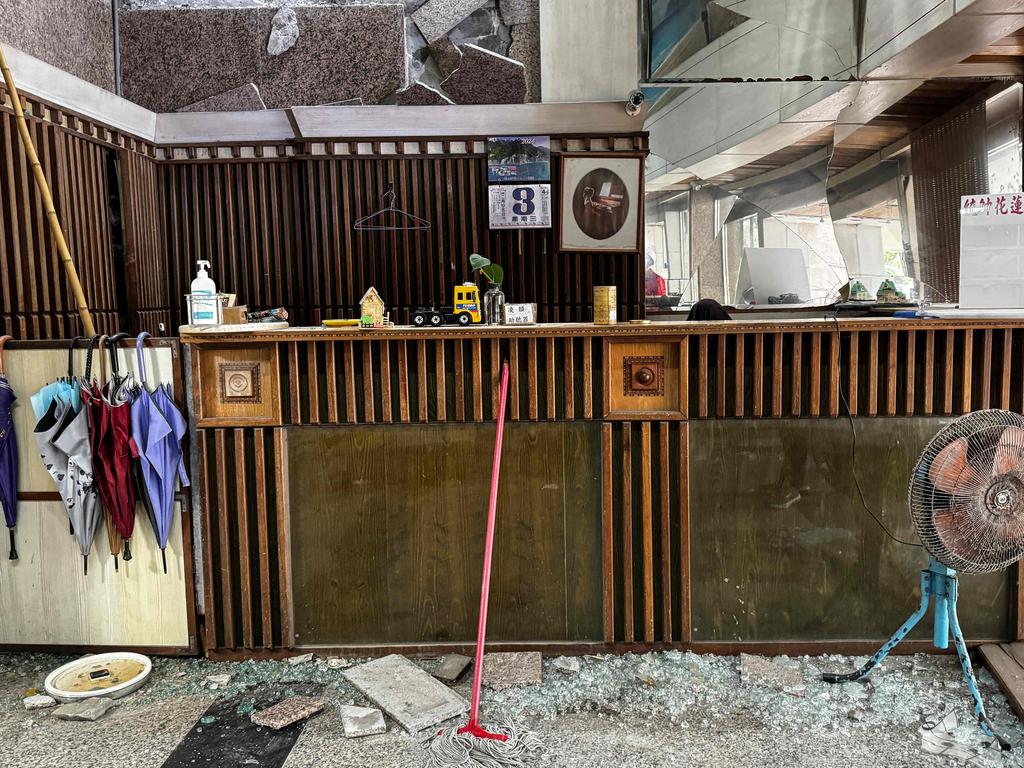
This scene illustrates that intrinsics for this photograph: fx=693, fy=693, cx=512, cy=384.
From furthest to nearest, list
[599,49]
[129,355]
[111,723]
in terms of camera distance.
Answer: [599,49], [129,355], [111,723]

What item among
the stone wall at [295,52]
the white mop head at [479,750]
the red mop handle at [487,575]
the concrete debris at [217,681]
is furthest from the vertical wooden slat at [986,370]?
the stone wall at [295,52]

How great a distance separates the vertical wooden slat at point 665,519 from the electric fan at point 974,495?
2.78 feet

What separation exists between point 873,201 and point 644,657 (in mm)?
3190

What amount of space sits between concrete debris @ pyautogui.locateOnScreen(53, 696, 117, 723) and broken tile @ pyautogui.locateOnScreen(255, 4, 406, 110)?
3537 mm

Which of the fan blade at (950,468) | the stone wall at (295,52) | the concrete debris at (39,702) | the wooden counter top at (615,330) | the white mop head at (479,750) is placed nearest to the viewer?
the white mop head at (479,750)

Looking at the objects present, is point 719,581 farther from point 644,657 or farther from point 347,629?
point 347,629

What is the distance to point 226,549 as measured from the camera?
9.07 feet

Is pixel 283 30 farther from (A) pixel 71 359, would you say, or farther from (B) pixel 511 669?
(B) pixel 511 669

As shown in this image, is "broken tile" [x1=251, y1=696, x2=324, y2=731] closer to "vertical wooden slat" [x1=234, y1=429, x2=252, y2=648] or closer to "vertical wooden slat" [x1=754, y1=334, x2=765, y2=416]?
"vertical wooden slat" [x1=234, y1=429, x2=252, y2=648]

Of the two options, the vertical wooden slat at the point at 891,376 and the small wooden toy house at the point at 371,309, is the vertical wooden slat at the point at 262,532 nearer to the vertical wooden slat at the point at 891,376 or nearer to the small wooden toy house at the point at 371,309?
the small wooden toy house at the point at 371,309

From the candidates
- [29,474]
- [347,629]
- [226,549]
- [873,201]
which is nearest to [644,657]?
[347,629]

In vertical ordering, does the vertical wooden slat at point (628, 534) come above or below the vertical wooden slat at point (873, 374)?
below

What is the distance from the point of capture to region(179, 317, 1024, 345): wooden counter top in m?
2.66

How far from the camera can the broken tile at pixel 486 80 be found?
438 cm
